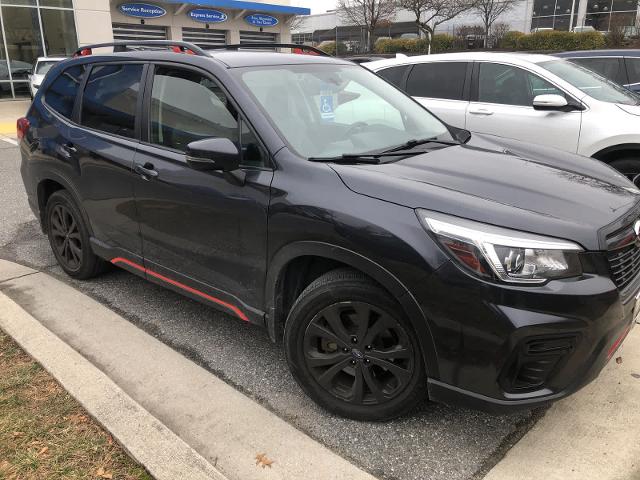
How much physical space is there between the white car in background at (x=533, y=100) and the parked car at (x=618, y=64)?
2194 mm

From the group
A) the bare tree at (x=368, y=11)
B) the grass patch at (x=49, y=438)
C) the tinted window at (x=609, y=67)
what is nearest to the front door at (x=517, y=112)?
the tinted window at (x=609, y=67)

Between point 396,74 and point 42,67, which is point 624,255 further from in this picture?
point 42,67

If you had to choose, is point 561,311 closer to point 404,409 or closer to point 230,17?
point 404,409

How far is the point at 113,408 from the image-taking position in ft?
9.02

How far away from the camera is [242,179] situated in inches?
112

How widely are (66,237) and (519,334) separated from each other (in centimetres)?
365

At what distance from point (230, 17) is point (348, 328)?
1216 inches

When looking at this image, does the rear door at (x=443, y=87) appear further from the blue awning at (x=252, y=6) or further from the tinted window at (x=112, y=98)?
the blue awning at (x=252, y=6)

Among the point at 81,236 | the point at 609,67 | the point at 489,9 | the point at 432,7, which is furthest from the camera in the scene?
the point at 489,9

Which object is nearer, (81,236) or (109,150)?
(109,150)

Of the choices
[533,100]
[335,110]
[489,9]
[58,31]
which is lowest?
[533,100]

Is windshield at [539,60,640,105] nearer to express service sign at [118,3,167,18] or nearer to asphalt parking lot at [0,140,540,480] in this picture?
asphalt parking lot at [0,140,540,480]

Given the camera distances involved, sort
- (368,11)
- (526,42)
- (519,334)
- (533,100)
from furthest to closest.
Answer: (368,11), (526,42), (533,100), (519,334)

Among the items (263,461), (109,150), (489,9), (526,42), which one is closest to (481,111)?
(109,150)
